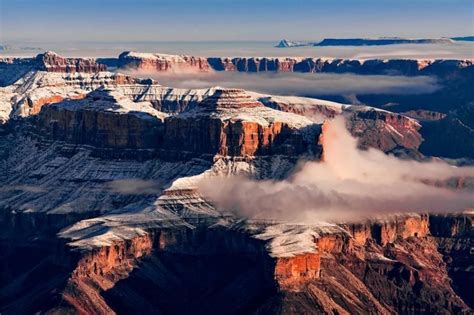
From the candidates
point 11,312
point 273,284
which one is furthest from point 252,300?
point 11,312

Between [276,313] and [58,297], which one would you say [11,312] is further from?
[276,313]

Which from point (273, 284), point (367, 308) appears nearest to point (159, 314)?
point (273, 284)

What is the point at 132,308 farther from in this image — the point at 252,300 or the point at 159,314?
the point at 252,300

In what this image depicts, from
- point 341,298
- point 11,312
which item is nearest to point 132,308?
point 11,312

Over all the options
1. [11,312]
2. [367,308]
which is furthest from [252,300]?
[11,312]

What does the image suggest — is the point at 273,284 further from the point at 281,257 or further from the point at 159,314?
the point at 159,314
